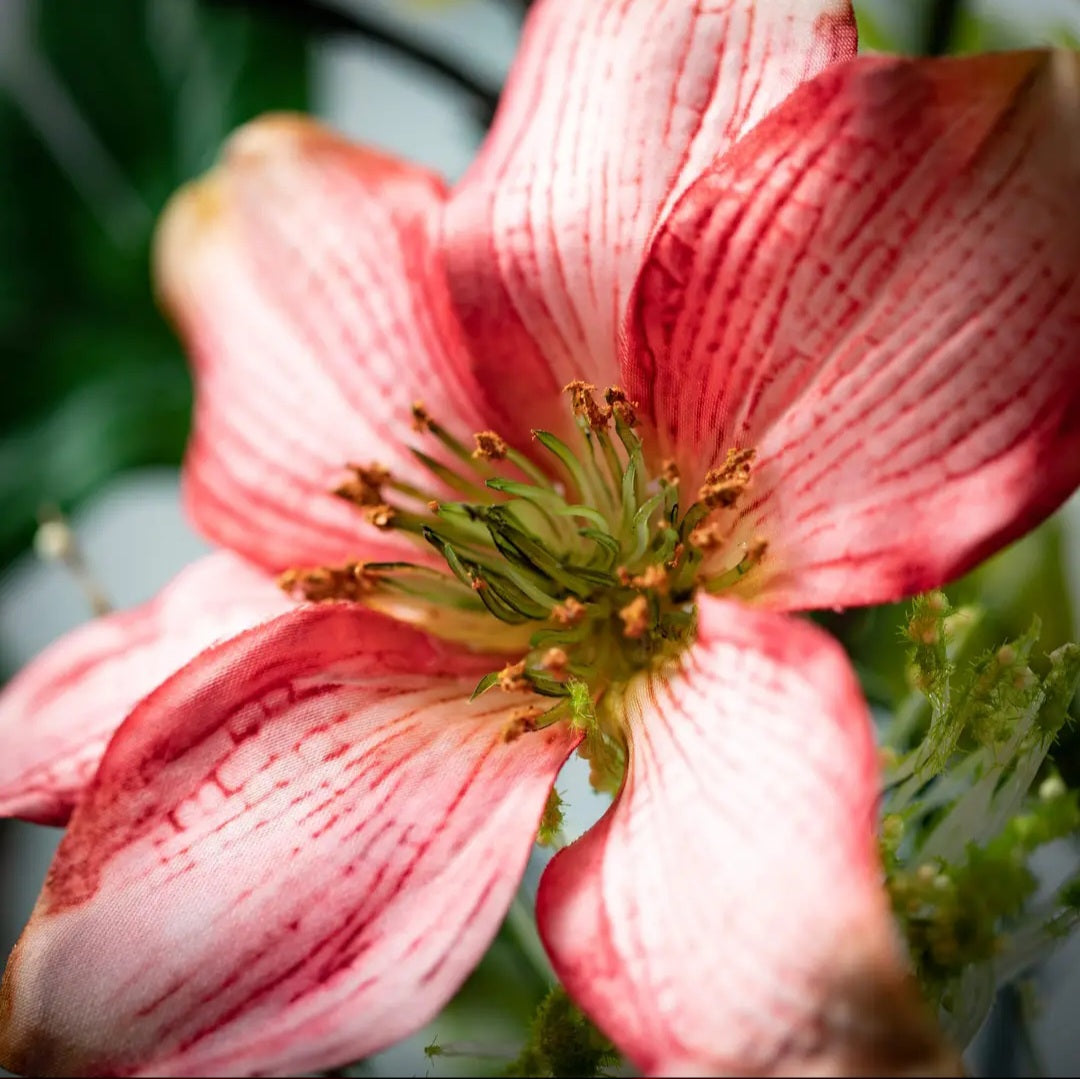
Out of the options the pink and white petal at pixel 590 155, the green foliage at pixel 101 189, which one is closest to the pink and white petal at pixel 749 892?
the pink and white petal at pixel 590 155

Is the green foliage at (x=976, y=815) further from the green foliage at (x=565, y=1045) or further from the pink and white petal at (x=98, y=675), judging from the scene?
the pink and white petal at (x=98, y=675)

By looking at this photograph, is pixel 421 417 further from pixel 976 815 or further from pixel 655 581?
pixel 976 815

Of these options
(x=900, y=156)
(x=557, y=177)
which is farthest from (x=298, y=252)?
(x=900, y=156)

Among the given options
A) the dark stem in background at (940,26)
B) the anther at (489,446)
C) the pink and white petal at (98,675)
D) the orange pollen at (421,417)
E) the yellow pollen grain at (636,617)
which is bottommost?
the yellow pollen grain at (636,617)

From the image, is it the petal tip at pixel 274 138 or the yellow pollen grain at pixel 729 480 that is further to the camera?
the petal tip at pixel 274 138

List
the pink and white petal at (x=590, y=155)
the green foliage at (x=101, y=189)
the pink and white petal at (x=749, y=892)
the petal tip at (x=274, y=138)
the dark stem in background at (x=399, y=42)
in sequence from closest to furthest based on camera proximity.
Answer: the pink and white petal at (x=749, y=892)
the pink and white petal at (x=590, y=155)
the petal tip at (x=274, y=138)
the dark stem in background at (x=399, y=42)
the green foliage at (x=101, y=189)

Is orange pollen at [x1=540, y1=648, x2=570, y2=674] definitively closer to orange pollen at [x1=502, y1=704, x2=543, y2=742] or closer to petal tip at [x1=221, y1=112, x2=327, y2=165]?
orange pollen at [x1=502, y1=704, x2=543, y2=742]

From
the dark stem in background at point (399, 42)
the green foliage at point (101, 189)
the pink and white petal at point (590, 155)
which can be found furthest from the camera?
→ the green foliage at point (101, 189)

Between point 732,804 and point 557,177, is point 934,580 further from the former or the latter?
point 557,177
